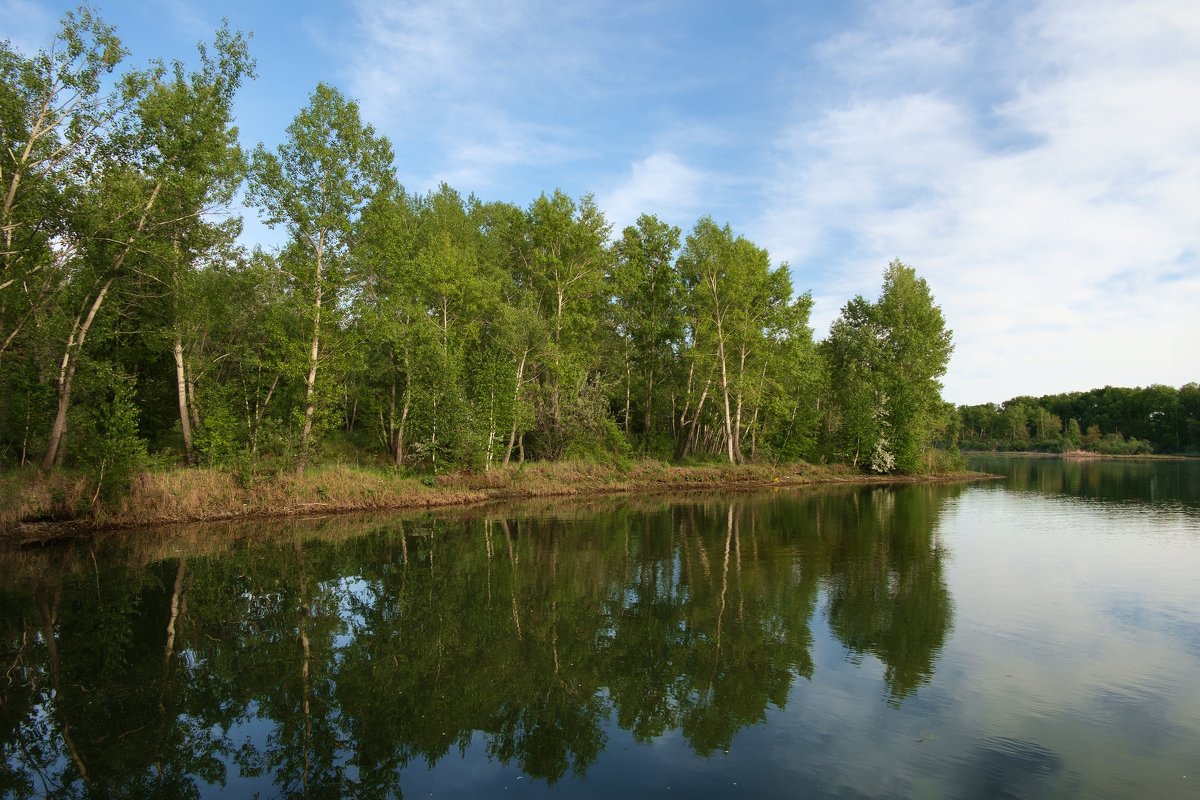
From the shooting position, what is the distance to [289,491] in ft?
80.8

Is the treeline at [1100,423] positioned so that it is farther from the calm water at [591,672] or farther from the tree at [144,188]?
the tree at [144,188]

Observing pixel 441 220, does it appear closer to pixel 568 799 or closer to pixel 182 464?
pixel 182 464

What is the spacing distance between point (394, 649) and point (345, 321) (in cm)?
2065

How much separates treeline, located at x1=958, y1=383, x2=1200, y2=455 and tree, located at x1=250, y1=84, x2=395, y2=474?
104838 mm

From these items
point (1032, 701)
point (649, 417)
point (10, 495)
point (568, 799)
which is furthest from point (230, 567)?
point (649, 417)

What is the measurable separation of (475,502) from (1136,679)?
960 inches

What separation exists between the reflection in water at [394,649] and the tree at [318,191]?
11.0 m

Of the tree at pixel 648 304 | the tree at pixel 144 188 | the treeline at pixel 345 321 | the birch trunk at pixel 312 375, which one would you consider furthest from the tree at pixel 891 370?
the tree at pixel 144 188

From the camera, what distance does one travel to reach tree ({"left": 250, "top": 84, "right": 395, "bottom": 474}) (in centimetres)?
2627

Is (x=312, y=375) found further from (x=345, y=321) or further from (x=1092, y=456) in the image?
(x=1092, y=456)

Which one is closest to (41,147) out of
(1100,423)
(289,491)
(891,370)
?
(289,491)

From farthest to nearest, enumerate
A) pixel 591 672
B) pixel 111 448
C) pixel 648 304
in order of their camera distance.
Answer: pixel 648 304 → pixel 111 448 → pixel 591 672

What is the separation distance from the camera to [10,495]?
18422 mm

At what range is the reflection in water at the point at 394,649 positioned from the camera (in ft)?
24.3
